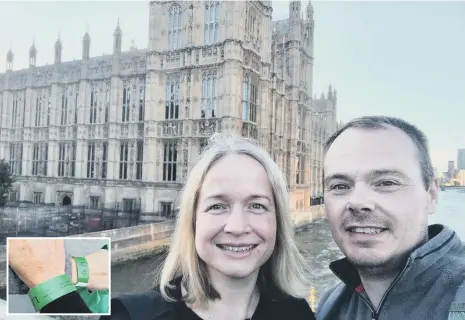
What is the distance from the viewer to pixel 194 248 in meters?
1.81

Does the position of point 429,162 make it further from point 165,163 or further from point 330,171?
point 165,163

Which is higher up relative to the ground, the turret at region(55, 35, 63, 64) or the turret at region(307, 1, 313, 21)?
the turret at region(307, 1, 313, 21)

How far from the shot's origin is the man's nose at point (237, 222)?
5.39 feet

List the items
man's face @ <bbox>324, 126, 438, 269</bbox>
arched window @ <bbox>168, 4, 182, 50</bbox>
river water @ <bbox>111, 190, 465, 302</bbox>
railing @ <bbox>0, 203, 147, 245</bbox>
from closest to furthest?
man's face @ <bbox>324, 126, 438, 269</bbox> < river water @ <bbox>111, 190, 465, 302</bbox> < railing @ <bbox>0, 203, 147, 245</bbox> < arched window @ <bbox>168, 4, 182, 50</bbox>

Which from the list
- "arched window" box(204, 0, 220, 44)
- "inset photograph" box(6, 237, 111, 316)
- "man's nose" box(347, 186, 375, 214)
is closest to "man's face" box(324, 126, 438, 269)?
"man's nose" box(347, 186, 375, 214)

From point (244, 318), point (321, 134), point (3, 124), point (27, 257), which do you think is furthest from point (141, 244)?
point (321, 134)

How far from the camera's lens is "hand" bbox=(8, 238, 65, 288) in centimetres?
395

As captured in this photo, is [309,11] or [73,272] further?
[309,11]

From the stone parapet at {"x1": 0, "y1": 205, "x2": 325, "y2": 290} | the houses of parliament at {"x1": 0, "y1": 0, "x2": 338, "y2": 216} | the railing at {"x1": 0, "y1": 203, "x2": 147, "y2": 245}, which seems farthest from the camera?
the houses of parliament at {"x1": 0, "y1": 0, "x2": 338, "y2": 216}

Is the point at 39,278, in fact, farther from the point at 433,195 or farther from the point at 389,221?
the point at 433,195

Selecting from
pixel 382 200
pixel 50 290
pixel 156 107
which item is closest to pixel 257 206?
pixel 382 200

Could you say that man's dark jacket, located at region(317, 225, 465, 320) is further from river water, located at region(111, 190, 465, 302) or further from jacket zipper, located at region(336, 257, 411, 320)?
river water, located at region(111, 190, 465, 302)

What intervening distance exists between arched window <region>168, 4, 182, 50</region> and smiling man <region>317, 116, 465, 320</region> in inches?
544

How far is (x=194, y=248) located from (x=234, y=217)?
29cm
